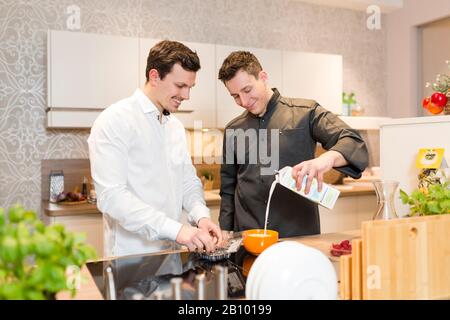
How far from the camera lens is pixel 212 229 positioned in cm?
151

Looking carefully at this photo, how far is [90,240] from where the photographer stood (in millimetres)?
2641

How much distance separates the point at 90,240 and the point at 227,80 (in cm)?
133

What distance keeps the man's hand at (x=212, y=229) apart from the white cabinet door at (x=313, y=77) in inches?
77.8

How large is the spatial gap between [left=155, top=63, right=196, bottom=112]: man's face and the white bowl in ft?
3.11

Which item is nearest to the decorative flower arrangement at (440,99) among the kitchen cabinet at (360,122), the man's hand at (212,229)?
the man's hand at (212,229)

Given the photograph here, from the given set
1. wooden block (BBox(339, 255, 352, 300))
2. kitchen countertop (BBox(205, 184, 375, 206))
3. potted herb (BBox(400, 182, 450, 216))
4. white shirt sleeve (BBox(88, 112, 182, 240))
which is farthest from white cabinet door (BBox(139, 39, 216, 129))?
wooden block (BBox(339, 255, 352, 300))

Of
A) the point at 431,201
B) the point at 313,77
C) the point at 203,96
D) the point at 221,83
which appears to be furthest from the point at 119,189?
the point at 313,77

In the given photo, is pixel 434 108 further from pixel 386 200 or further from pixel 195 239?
pixel 195 239

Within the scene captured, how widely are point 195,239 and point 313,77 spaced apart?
7.95 feet

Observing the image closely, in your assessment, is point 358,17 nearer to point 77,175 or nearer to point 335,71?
point 335,71

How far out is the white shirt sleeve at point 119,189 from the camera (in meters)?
1.47

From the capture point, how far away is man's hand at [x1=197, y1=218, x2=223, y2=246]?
4.75 ft

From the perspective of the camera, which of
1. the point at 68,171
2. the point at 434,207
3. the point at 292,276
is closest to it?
the point at 292,276
